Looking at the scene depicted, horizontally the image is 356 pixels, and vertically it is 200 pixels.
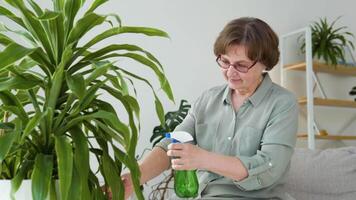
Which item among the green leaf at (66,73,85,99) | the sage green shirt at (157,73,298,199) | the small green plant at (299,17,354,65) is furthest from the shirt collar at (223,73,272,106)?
the small green plant at (299,17,354,65)

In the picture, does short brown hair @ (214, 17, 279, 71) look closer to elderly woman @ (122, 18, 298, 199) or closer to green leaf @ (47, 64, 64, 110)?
elderly woman @ (122, 18, 298, 199)

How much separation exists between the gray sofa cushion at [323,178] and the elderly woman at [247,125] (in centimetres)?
33

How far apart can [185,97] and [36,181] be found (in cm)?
259

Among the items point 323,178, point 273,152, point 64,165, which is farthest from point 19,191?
point 323,178

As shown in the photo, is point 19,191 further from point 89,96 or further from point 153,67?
point 153,67

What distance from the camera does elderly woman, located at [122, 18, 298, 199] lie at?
56.6 inches

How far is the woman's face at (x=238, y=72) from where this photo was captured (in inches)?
61.1

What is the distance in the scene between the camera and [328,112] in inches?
175

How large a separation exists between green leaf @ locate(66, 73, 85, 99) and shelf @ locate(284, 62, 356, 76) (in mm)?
3158

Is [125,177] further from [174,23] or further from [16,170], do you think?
[174,23]

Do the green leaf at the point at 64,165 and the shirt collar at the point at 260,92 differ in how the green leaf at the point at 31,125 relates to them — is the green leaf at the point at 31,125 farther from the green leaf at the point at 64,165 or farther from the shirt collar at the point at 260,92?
the shirt collar at the point at 260,92

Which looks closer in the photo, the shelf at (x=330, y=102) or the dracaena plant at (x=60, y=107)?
the dracaena plant at (x=60, y=107)

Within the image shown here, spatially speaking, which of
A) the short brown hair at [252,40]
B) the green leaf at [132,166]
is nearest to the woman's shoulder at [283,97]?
the short brown hair at [252,40]

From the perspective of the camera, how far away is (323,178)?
1879 millimetres
